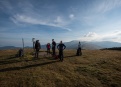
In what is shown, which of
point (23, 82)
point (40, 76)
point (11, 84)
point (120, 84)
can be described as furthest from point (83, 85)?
point (11, 84)

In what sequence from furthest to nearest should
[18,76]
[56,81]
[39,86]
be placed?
[18,76], [56,81], [39,86]

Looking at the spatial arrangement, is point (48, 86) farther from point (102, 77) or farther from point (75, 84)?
point (102, 77)

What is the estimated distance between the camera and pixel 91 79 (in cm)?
1250

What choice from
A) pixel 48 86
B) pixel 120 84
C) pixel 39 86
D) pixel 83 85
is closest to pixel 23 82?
pixel 39 86

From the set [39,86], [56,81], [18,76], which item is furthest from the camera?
[18,76]

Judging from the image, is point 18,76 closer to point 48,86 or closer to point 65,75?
point 48,86

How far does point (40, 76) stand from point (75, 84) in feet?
12.9

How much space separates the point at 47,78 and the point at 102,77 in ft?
19.2

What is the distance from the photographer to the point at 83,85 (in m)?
11.2

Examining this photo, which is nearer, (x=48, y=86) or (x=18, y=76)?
(x=48, y=86)

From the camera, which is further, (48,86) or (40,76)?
(40,76)

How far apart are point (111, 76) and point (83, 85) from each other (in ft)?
13.3

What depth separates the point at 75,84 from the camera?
1132 cm

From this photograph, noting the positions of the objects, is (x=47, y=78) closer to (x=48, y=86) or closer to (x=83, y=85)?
(x=48, y=86)
